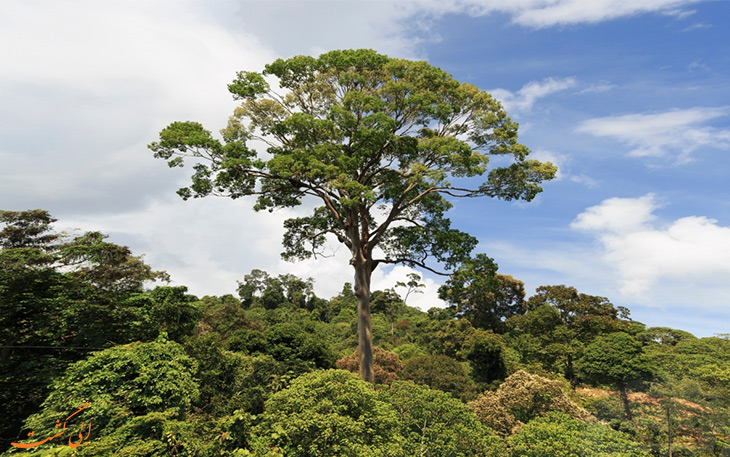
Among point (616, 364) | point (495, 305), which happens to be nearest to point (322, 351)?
point (616, 364)

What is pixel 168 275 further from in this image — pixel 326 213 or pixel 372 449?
pixel 372 449

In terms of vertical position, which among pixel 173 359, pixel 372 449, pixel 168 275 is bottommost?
pixel 372 449

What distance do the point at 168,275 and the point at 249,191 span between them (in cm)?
1785

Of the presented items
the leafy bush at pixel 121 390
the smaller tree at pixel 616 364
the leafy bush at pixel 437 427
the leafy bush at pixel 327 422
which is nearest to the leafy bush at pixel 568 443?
the leafy bush at pixel 437 427

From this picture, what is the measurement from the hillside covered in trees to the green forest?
0.06 metres

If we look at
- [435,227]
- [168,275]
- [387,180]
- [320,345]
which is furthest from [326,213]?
[168,275]

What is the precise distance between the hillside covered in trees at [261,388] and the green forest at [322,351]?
60mm

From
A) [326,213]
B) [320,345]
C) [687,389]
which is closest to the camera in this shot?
Result: [326,213]

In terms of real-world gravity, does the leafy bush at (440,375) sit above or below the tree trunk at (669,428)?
above

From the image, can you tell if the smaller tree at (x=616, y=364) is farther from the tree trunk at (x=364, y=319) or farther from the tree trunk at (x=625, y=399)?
the tree trunk at (x=364, y=319)

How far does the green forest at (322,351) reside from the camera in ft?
29.0

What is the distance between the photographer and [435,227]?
15.7 metres

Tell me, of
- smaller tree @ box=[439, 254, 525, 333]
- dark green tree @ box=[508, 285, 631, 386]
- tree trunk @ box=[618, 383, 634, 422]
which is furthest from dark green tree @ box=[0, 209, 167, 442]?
smaller tree @ box=[439, 254, 525, 333]

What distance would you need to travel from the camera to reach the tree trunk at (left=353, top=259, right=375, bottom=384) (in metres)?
13.5
